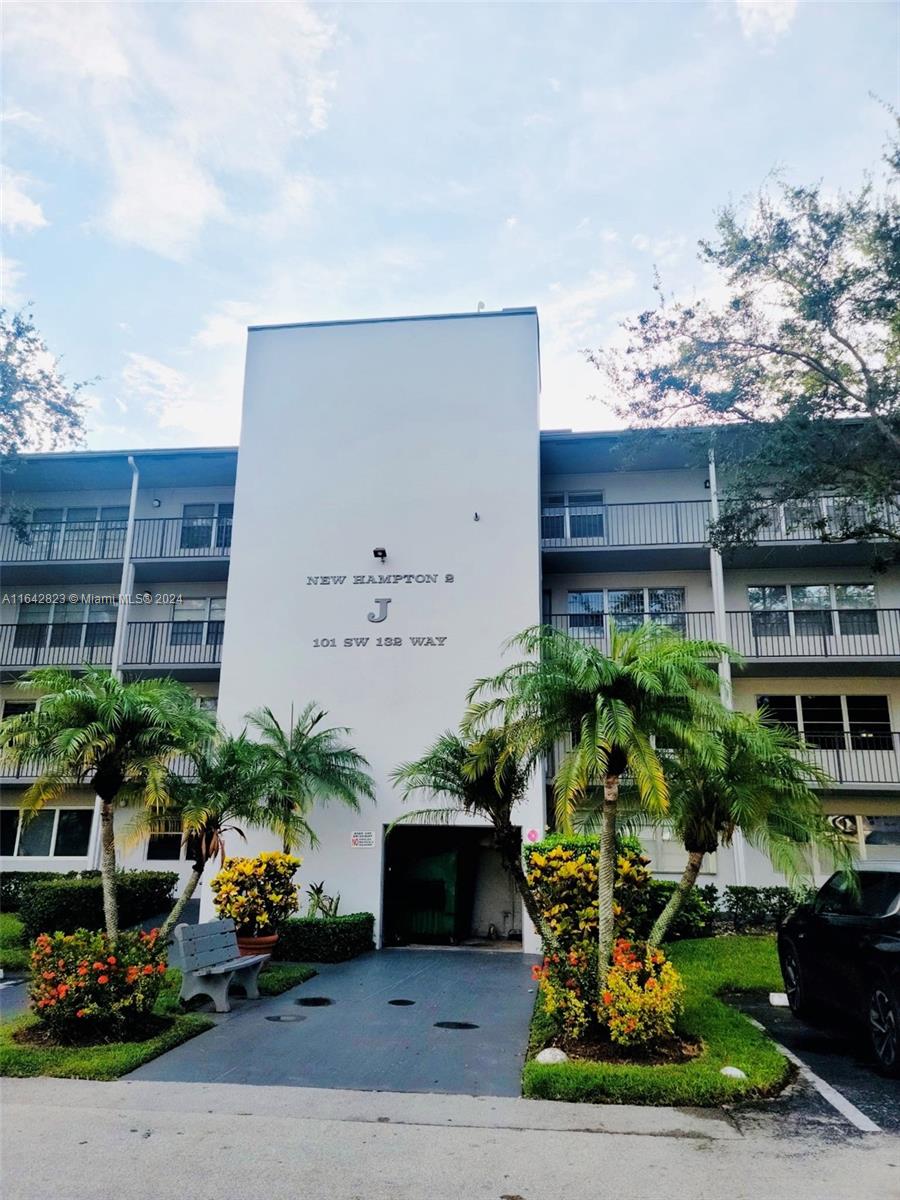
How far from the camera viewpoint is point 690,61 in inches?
434

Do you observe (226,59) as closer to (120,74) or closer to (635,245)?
(120,74)

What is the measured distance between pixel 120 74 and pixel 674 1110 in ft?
44.3

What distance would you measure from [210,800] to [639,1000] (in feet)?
20.1

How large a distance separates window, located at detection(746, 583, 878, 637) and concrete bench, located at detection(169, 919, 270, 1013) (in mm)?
13074

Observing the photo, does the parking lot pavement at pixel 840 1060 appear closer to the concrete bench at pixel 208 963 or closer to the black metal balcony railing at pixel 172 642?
the concrete bench at pixel 208 963

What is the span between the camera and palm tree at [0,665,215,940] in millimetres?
9250

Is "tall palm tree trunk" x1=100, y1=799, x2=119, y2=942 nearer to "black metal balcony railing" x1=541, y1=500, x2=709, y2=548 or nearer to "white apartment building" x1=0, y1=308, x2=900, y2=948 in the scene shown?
"white apartment building" x1=0, y1=308, x2=900, y2=948

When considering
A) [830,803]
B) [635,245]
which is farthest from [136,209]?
[830,803]

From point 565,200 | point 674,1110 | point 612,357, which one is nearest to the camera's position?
point 674,1110

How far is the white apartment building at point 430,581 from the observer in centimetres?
1620

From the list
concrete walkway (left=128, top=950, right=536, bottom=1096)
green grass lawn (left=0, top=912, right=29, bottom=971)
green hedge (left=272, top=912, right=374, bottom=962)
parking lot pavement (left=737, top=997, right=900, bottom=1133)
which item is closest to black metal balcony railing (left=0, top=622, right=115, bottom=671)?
green grass lawn (left=0, top=912, right=29, bottom=971)

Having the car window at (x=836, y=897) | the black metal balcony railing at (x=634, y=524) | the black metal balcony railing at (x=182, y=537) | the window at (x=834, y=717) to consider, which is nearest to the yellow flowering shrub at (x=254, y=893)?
the car window at (x=836, y=897)

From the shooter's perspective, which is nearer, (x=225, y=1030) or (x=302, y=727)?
(x=225, y=1030)

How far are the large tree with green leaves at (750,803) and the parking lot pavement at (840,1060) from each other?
1598mm
